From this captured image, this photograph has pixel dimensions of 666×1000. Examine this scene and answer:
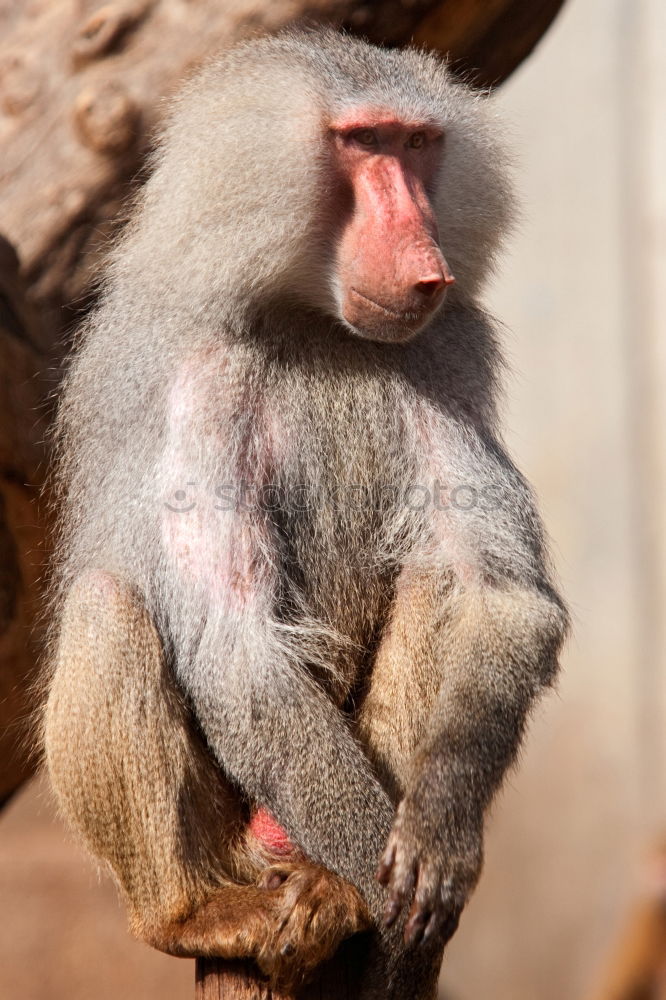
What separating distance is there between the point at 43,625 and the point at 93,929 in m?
2.90

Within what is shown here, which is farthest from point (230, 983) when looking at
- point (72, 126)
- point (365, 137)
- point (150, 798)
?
point (72, 126)

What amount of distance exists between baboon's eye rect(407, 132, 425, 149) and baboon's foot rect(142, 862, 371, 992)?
1566mm

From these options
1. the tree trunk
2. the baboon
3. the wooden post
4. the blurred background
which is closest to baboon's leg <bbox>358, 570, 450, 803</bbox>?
the baboon

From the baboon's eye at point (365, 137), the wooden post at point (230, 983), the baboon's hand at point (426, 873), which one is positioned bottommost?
the wooden post at point (230, 983)

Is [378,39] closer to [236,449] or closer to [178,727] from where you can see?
[236,449]

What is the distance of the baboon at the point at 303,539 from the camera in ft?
8.16

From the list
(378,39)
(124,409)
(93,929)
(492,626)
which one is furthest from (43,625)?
(93,929)

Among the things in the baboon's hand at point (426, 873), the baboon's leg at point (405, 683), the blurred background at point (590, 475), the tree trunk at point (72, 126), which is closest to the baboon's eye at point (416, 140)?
the baboon's leg at point (405, 683)

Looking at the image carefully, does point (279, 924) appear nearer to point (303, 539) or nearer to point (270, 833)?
point (270, 833)

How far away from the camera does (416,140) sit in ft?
8.81

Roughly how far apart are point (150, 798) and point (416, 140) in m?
1.53

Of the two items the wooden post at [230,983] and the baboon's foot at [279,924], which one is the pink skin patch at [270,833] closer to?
the baboon's foot at [279,924]

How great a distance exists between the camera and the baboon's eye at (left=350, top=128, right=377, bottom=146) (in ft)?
8.55

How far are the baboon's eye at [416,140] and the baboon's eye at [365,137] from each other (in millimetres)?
95
